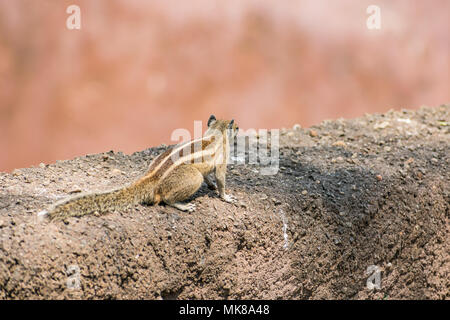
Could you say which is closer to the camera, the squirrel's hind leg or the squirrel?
the squirrel

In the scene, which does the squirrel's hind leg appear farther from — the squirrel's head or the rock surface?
the squirrel's head

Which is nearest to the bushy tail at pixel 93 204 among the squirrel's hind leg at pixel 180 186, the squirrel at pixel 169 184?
the squirrel at pixel 169 184

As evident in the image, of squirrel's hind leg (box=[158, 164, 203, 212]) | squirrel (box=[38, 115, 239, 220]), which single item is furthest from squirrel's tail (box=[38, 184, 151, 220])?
squirrel's hind leg (box=[158, 164, 203, 212])

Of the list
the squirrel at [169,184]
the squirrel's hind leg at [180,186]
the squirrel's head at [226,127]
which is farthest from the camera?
the squirrel's head at [226,127]

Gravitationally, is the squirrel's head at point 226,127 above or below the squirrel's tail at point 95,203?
above

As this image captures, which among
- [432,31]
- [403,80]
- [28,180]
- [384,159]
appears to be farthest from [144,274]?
[432,31]

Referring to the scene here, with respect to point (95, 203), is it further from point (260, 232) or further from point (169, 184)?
point (260, 232)

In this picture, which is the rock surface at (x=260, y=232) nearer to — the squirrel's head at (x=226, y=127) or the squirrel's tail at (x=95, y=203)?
the squirrel's tail at (x=95, y=203)
